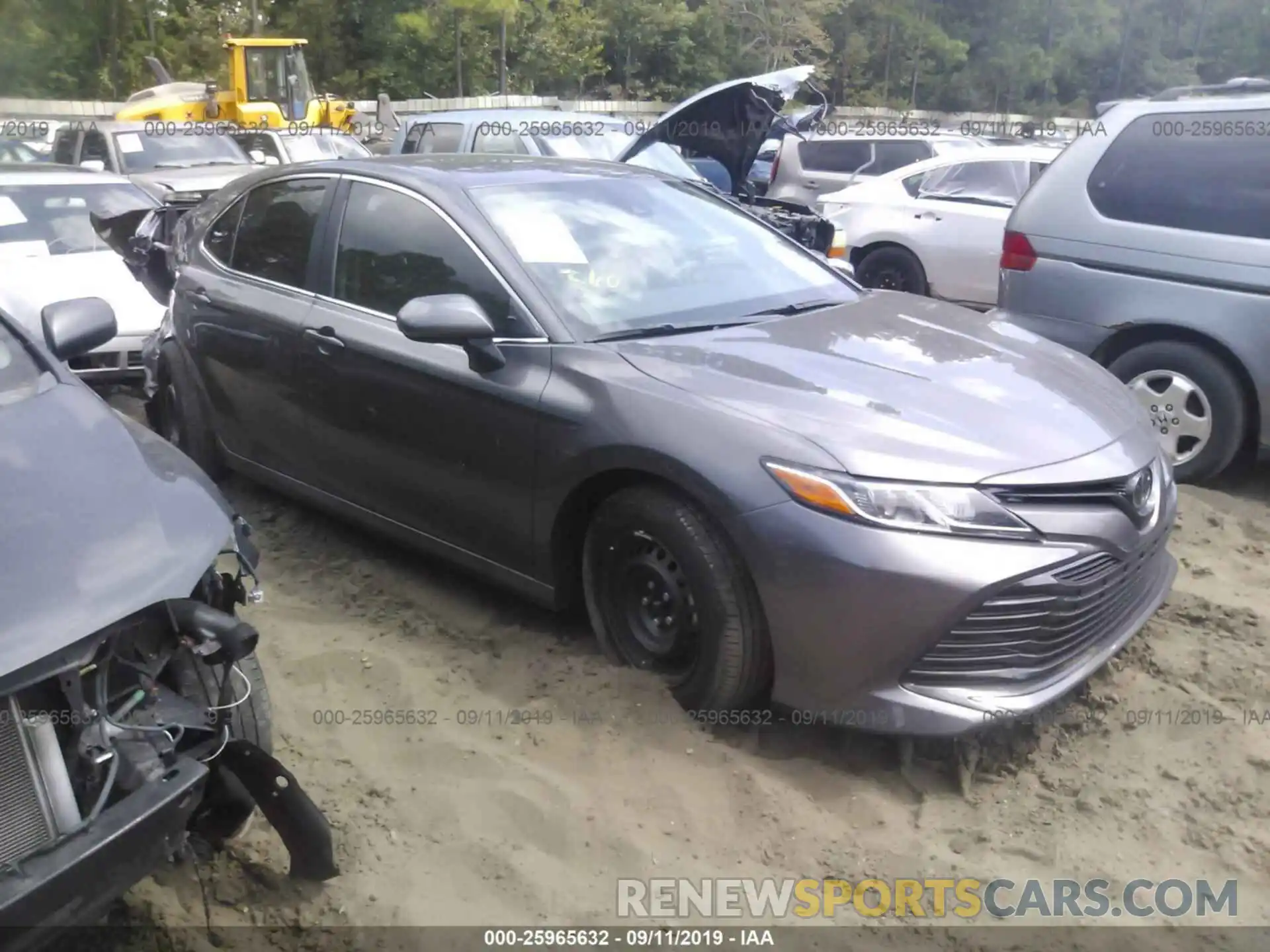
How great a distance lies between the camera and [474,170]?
412 centimetres

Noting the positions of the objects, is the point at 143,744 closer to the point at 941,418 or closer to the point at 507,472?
the point at 507,472

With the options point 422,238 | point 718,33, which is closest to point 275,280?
point 422,238

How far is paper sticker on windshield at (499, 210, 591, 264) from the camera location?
3.69 metres

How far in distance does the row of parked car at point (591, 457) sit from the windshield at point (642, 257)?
0.05 feet

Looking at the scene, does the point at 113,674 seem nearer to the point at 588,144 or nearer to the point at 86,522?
the point at 86,522

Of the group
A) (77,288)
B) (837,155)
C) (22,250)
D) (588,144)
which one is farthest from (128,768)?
(837,155)

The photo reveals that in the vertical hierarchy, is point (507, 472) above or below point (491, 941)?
above

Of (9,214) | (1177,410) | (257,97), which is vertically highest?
(1177,410)

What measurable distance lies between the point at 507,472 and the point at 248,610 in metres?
1.21

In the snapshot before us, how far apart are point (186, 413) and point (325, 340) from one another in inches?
53.6

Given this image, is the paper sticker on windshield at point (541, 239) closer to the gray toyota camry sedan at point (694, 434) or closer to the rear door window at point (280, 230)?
the gray toyota camry sedan at point (694, 434)

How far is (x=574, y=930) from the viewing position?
2.53m

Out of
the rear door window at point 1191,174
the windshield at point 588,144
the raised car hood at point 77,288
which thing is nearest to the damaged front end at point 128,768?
the rear door window at point 1191,174

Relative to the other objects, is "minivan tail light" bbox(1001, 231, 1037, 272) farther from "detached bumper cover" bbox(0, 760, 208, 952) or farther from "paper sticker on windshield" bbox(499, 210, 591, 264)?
"detached bumper cover" bbox(0, 760, 208, 952)
